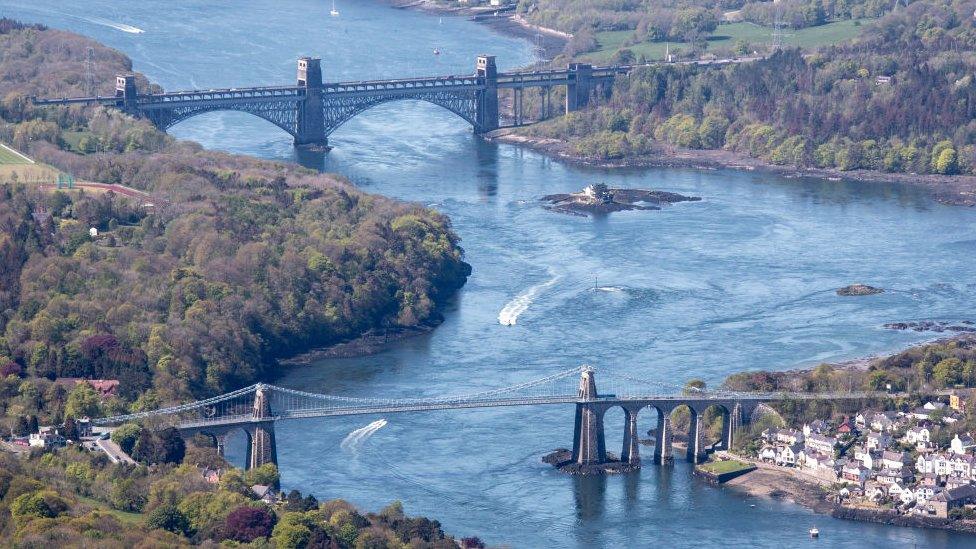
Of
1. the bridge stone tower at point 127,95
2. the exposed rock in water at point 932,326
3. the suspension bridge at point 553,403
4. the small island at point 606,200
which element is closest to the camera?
the suspension bridge at point 553,403

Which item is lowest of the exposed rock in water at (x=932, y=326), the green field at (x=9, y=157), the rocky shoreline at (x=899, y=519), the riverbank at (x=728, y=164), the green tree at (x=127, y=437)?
the rocky shoreline at (x=899, y=519)

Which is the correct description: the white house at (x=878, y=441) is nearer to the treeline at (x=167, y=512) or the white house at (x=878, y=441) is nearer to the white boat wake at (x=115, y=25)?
the treeline at (x=167, y=512)

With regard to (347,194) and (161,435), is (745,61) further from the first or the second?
(161,435)

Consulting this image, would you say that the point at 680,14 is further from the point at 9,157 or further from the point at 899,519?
the point at 899,519

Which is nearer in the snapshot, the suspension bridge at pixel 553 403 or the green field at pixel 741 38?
the suspension bridge at pixel 553 403

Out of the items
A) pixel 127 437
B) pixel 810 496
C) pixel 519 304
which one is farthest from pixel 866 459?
pixel 519 304

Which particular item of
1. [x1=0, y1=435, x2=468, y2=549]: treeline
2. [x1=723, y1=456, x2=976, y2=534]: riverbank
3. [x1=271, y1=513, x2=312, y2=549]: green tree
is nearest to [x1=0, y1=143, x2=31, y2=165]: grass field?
[x1=0, y1=435, x2=468, y2=549]: treeline

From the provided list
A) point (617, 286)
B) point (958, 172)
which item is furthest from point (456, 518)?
point (958, 172)

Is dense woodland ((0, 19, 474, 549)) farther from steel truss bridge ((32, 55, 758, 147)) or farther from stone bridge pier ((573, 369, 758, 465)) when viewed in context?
stone bridge pier ((573, 369, 758, 465))

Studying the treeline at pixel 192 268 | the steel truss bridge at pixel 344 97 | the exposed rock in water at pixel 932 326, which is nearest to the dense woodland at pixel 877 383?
the exposed rock in water at pixel 932 326
